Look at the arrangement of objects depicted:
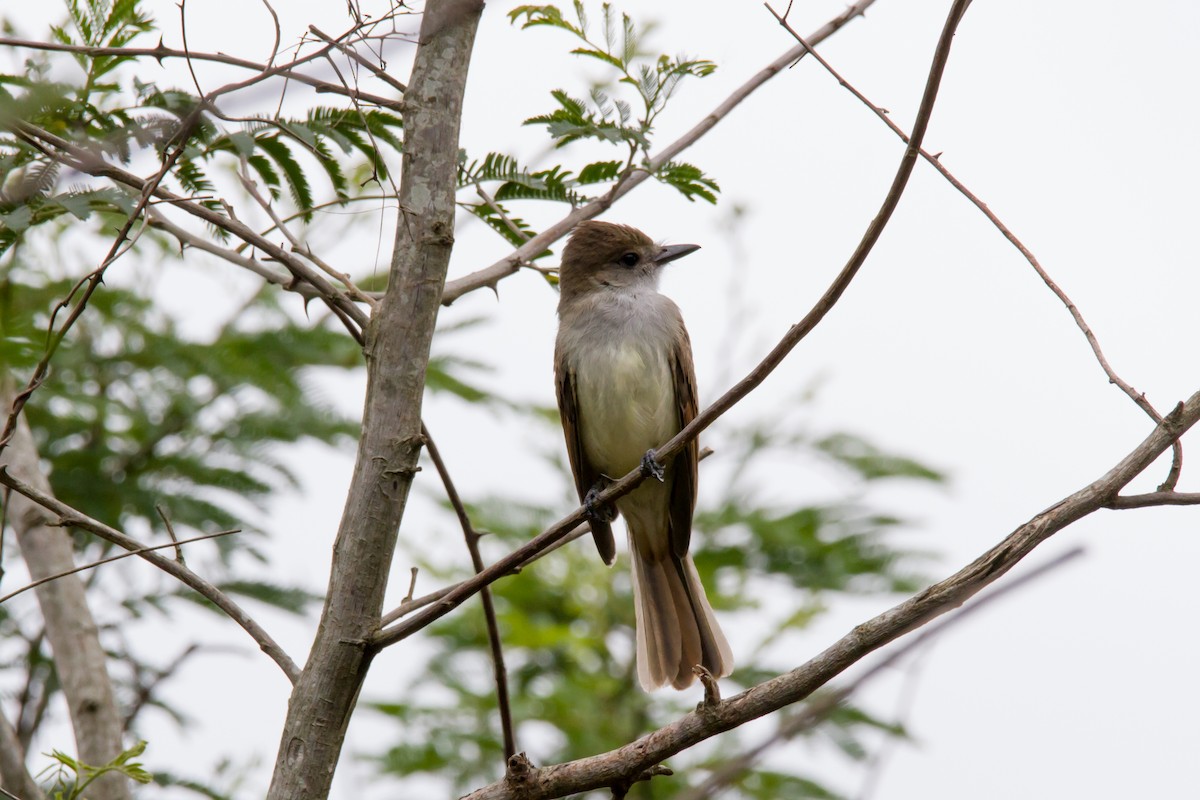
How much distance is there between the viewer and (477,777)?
22.1 feet

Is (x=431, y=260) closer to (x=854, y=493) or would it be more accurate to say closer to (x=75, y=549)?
(x=75, y=549)

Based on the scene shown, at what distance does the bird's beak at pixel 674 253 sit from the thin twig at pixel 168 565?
11.3 ft

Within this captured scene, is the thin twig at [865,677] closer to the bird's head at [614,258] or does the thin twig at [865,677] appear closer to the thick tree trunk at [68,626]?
the thick tree trunk at [68,626]

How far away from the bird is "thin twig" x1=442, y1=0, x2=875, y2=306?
138 cm

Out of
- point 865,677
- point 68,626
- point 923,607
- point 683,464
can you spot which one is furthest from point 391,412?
point 683,464

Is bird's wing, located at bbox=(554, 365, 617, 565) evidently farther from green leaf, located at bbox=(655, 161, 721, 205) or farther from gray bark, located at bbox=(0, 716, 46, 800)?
gray bark, located at bbox=(0, 716, 46, 800)

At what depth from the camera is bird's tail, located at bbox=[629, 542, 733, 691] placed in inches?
196

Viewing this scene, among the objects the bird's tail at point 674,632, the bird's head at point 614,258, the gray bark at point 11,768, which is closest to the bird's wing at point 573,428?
the bird's tail at point 674,632

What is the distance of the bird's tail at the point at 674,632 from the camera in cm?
499

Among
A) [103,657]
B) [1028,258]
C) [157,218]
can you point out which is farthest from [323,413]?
[1028,258]

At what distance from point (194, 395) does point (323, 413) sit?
545 mm

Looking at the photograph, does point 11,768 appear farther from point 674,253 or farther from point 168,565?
point 674,253

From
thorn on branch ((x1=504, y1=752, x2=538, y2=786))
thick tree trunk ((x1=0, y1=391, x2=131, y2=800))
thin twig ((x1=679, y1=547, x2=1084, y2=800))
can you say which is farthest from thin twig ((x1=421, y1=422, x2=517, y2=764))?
thin twig ((x1=679, y1=547, x2=1084, y2=800))

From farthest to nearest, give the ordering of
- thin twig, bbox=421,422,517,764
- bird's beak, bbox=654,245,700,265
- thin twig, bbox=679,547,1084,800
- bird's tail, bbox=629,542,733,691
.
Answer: bird's beak, bbox=654,245,700,265 → bird's tail, bbox=629,542,733,691 → thin twig, bbox=421,422,517,764 → thin twig, bbox=679,547,1084,800
